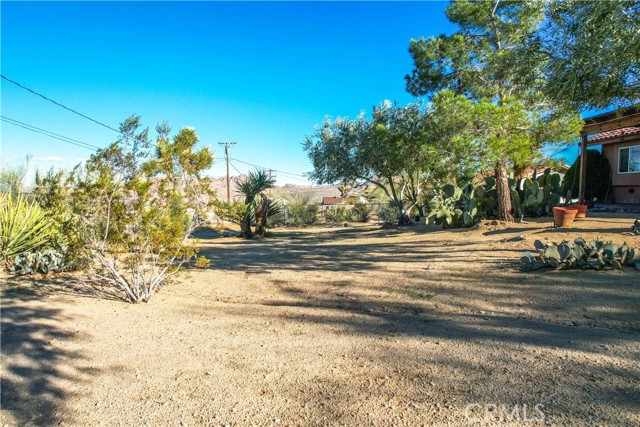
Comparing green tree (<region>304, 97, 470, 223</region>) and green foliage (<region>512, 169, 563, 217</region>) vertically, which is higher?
green tree (<region>304, 97, 470, 223</region>)

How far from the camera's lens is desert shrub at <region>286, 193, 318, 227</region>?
86.2 ft

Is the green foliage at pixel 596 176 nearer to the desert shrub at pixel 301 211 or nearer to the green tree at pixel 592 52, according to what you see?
Answer: the green tree at pixel 592 52

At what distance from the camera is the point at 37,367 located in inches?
127

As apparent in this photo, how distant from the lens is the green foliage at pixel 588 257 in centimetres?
537

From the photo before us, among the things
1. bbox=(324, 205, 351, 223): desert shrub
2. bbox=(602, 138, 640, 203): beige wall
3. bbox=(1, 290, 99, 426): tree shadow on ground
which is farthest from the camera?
bbox=(324, 205, 351, 223): desert shrub

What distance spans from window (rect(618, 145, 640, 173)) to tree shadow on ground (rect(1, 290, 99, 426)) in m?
18.3

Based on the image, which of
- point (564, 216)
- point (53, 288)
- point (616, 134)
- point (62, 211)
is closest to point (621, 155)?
point (616, 134)

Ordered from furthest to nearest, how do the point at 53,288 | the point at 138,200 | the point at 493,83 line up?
the point at 493,83 < the point at 53,288 < the point at 138,200

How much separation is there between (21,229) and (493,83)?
37.8 feet

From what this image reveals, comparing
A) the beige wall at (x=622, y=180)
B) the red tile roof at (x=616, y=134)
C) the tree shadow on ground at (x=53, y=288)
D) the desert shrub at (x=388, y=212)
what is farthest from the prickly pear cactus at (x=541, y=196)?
the desert shrub at (x=388, y=212)

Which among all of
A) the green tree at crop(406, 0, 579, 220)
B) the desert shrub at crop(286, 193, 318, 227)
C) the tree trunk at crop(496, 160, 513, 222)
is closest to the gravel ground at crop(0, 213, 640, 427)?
the green tree at crop(406, 0, 579, 220)

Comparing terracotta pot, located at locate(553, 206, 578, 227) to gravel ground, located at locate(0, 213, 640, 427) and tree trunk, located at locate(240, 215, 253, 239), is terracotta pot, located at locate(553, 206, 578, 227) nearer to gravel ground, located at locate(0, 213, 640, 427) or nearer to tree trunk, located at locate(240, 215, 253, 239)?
gravel ground, located at locate(0, 213, 640, 427)

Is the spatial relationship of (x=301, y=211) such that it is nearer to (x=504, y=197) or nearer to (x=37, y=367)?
(x=504, y=197)

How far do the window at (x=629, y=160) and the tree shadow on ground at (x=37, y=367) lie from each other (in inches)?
722
